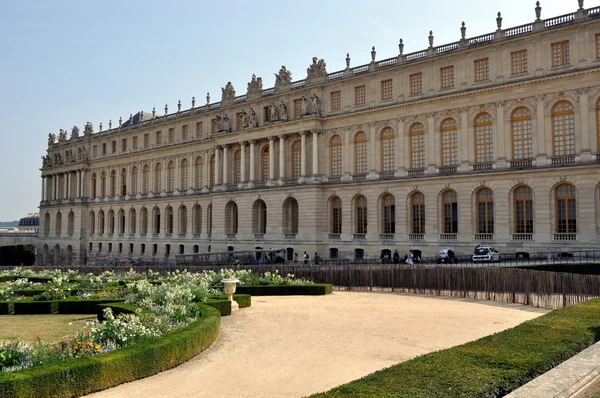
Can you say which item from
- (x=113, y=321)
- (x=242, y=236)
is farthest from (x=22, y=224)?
(x=113, y=321)

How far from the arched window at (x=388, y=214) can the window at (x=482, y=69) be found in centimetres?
1341

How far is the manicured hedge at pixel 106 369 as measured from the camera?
11.0 metres

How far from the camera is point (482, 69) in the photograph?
48.1 meters

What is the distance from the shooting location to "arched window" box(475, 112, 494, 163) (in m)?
47.6

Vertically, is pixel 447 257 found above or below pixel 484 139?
below

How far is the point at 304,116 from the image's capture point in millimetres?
58875

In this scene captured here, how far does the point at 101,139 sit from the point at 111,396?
284 feet

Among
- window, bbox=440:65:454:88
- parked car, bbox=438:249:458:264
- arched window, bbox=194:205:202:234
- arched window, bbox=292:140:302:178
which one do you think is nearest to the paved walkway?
parked car, bbox=438:249:458:264

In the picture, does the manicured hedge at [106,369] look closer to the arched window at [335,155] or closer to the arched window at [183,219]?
the arched window at [335,155]

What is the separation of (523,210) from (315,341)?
32.7 m

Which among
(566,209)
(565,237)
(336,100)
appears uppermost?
(336,100)

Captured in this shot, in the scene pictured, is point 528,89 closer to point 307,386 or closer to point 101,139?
point 307,386

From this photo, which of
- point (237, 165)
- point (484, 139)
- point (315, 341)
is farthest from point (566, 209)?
point (237, 165)

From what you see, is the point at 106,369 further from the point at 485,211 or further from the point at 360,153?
the point at 360,153
